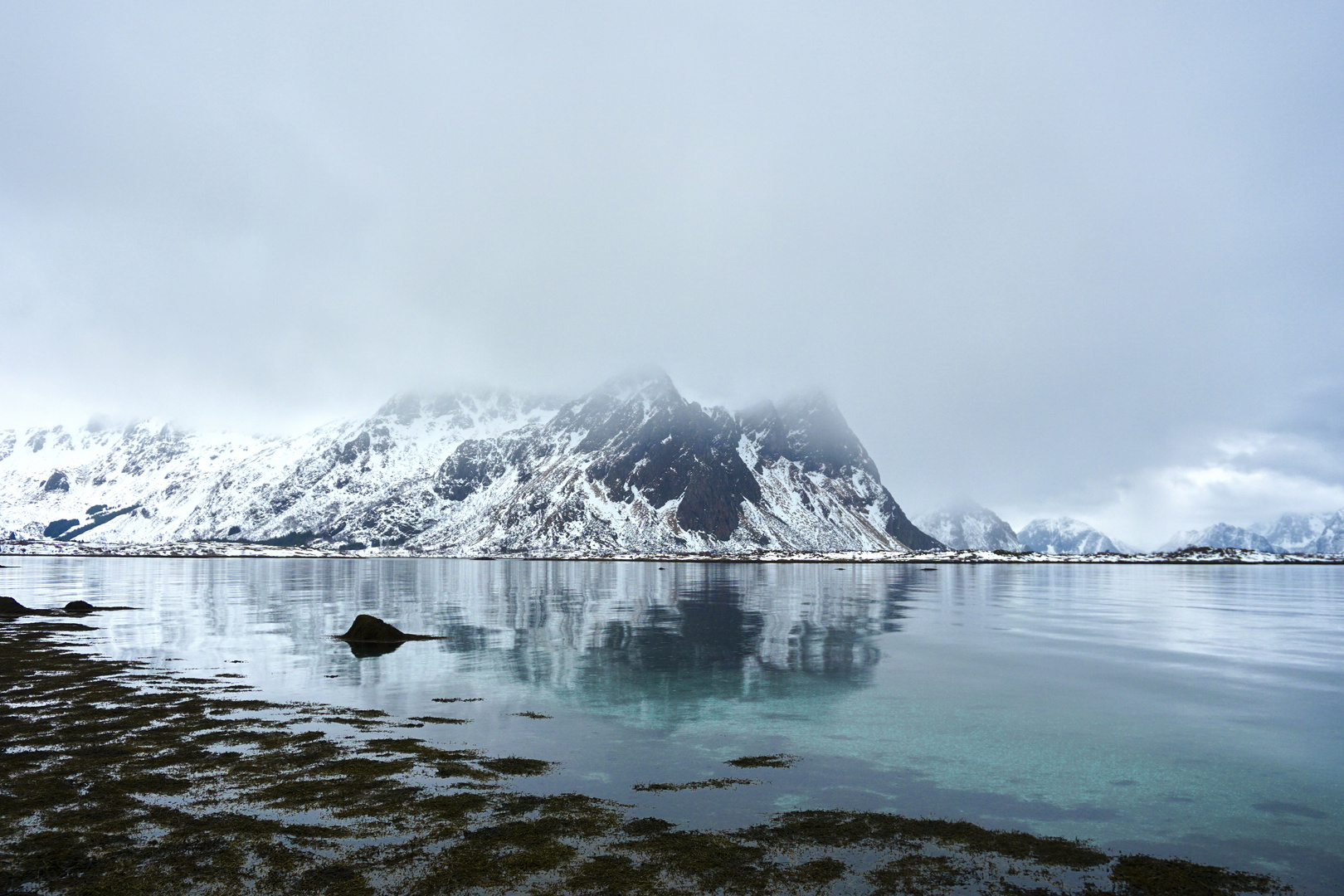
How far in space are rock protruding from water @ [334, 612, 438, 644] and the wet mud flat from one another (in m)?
28.1

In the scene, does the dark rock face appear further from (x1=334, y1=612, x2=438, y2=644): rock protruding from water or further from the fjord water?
(x1=334, y1=612, x2=438, y2=644): rock protruding from water

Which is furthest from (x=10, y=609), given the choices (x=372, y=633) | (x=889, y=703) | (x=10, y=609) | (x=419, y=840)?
(x=889, y=703)

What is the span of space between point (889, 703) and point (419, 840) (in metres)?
23.4

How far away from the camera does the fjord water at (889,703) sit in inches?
800

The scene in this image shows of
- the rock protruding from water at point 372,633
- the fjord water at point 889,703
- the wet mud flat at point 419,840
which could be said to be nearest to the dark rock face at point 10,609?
A: the fjord water at point 889,703

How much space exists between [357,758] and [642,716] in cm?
1127

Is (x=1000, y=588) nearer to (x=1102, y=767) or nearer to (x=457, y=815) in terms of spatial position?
(x=1102, y=767)

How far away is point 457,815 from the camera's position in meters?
18.4

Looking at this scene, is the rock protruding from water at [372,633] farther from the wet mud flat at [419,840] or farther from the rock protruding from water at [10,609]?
the rock protruding from water at [10,609]

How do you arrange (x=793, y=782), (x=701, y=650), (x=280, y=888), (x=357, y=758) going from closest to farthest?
(x=280, y=888), (x=793, y=782), (x=357, y=758), (x=701, y=650)

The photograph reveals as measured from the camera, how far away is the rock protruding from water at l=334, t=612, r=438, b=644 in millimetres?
52844

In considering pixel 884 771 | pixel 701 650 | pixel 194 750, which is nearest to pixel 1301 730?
pixel 884 771

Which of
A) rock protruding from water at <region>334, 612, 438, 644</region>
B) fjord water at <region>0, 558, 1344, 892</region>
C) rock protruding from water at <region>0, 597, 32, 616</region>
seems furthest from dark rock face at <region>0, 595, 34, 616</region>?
rock protruding from water at <region>334, 612, 438, 644</region>

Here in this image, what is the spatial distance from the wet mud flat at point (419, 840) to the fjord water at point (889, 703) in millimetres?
1541
